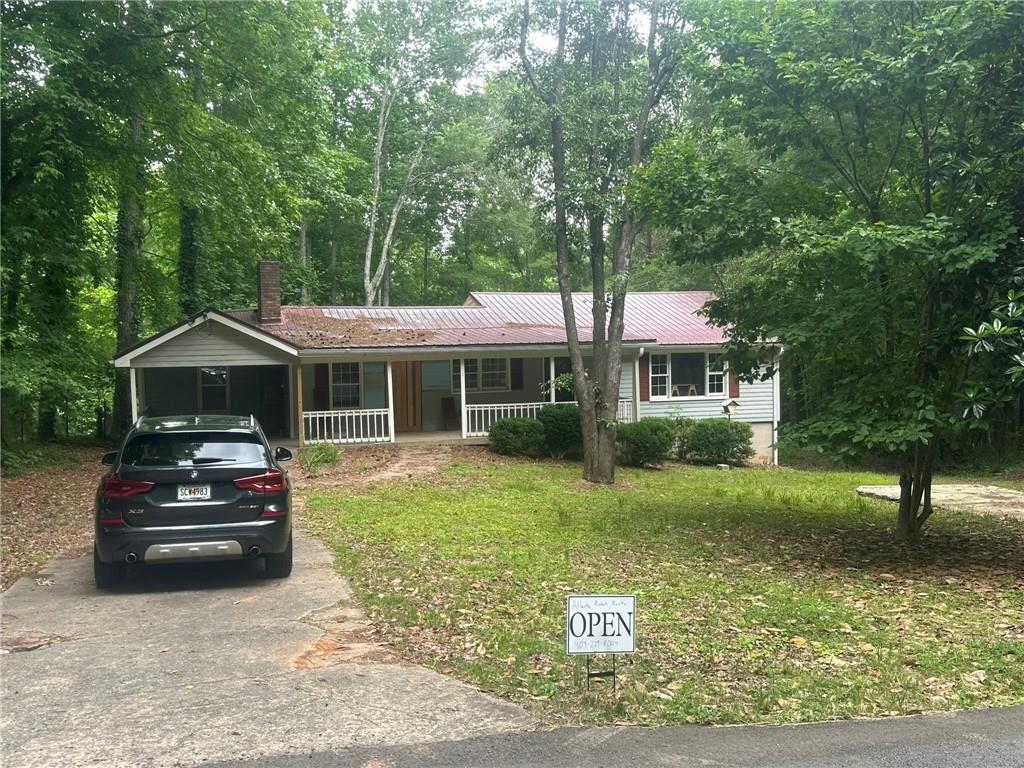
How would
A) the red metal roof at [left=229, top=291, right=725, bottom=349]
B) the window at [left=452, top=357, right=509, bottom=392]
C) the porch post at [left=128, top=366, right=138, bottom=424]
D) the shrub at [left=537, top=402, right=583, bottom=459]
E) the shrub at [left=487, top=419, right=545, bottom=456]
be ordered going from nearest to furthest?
the porch post at [left=128, top=366, right=138, bottom=424] → the shrub at [left=487, top=419, right=545, bottom=456] → the shrub at [left=537, top=402, right=583, bottom=459] → the red metal roof at [left=229, top=291, right=725, bottom=349] → the window at [left=452, top=357, right=509, bottom=392]

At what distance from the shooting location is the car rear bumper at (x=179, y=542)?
7.14 meters

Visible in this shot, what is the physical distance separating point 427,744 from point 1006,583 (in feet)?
21.7

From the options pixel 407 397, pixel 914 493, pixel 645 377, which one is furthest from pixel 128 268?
pixel 914 493

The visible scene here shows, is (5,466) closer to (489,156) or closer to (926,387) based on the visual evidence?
(489,156)

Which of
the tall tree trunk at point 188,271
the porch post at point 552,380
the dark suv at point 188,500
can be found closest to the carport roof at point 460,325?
the porch post at point 552,380

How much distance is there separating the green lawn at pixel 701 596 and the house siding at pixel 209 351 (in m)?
6.79

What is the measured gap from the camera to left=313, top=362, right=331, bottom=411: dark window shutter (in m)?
22.8

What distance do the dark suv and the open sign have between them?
150 inches

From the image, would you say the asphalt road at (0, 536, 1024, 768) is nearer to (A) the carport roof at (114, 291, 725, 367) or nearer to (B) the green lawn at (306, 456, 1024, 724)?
(B) the green lawn at (306, 456, 1024, 724)

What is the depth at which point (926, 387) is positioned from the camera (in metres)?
8.87

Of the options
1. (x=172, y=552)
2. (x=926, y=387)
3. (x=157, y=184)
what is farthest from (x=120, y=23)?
(x=926, y=387)

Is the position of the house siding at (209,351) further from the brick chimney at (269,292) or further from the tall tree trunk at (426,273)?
the tall tree trunk at (426,273)

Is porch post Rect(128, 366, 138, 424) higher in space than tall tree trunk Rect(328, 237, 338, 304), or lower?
lower

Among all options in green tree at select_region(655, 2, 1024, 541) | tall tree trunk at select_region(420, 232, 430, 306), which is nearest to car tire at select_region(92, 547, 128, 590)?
green tree at select_region(655, 2, 1024, 541)
